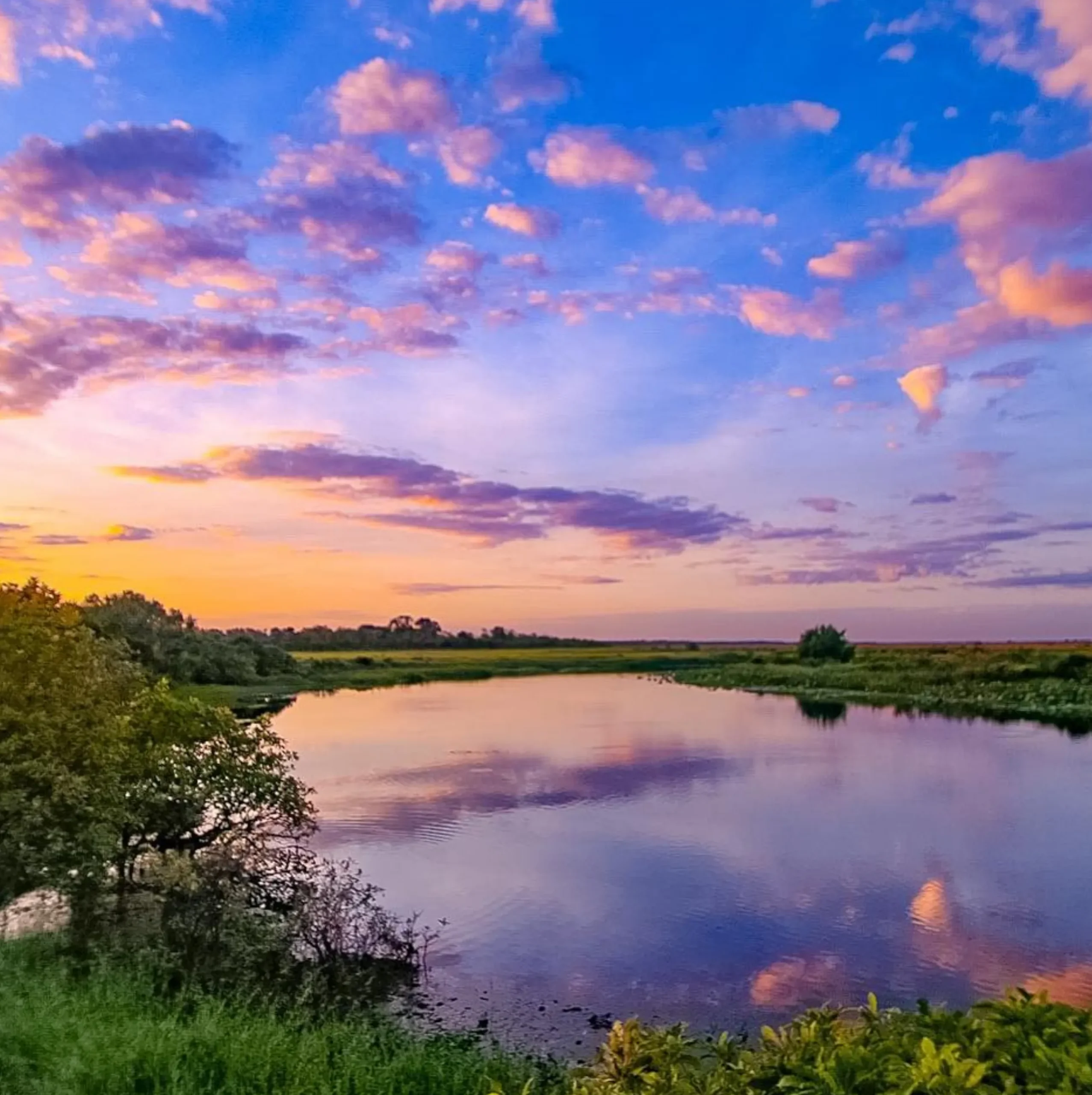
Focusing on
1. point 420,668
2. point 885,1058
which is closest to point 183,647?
point 420,668

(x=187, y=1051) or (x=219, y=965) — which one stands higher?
(x=187, y=1051)

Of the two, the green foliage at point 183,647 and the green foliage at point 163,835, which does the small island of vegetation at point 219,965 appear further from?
the green foliage at point 183,647

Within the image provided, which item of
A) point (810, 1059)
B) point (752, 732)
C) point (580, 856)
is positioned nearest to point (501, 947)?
point (580, 856)

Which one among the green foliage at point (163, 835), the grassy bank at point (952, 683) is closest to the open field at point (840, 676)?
the grassy bank at point (952, 683)

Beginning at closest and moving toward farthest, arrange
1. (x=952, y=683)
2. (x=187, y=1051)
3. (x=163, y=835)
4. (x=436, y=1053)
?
(x=187, y=1051) → (x=436, y=1053) → (x=163, y=835) → (x=952, y=683)

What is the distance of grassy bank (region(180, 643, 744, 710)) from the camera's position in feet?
227

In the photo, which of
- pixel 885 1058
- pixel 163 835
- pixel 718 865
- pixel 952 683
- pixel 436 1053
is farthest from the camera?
pixel 952 683

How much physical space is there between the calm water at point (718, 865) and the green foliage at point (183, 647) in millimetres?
19956

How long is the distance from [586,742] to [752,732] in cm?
901

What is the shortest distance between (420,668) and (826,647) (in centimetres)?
4465

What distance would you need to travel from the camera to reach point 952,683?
68.5m

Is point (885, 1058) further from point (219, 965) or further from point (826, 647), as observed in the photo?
point (826, 647)

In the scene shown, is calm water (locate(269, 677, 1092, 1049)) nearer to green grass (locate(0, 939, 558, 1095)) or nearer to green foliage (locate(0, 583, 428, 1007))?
green foliage (locate(0, 583, 428, 1007))

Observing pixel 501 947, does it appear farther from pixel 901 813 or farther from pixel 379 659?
pixel 379 659
